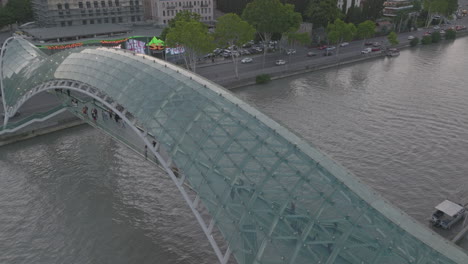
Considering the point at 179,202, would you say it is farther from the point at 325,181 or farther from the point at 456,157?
the point at 456,157

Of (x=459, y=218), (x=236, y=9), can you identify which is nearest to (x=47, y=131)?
(x=459, y=218)

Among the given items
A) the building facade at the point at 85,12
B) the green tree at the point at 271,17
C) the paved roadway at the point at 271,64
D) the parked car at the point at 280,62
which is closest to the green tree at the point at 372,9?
the paved roadway at the point at 271,64

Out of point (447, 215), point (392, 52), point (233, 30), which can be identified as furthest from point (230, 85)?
point (392, 52)

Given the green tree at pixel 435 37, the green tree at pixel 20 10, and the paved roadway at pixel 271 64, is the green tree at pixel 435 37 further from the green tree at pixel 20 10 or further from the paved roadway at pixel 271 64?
the green tree at pixel 20 10

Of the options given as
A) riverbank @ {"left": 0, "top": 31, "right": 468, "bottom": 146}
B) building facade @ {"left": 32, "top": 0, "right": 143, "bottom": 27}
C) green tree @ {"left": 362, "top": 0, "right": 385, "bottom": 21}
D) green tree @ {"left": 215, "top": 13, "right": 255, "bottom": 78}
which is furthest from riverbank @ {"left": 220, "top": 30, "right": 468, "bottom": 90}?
building facade @ {"left": 32, "top": 0, "right": 143, "bottom": 27}

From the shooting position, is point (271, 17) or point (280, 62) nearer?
point (280, 62)

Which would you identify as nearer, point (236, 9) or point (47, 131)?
point (47, 131)

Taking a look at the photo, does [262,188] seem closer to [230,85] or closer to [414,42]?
[230,85]
